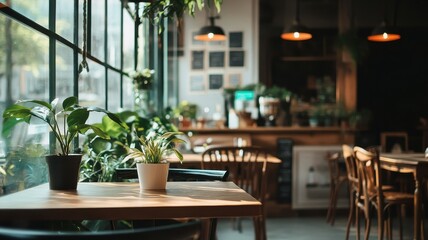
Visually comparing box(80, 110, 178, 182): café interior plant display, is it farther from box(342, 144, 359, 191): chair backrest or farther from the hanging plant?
box(342, 144, 359, 191): chair backrest

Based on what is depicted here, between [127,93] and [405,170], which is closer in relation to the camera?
[405,170]

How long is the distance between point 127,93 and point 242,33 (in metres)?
4.23

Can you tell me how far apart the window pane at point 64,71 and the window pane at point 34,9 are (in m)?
0.24

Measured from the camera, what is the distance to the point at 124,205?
1.67 metres

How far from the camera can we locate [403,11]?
31.3 ft

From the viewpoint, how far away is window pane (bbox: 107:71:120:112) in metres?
4.27

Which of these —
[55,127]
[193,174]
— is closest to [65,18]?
[55,127]

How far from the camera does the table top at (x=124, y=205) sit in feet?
5.26

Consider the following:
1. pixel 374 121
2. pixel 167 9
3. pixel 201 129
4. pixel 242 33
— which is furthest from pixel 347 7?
pixel 167 9

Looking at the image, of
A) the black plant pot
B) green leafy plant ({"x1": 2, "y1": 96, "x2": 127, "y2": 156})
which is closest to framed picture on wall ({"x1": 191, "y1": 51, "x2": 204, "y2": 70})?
green leafy plant ({"x1": 2, "y1": 96, "x2": 127, "y2": 156})

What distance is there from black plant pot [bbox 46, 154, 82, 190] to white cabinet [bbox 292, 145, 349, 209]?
464 centimetres

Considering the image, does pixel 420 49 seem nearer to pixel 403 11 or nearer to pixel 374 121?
pixel 403 11

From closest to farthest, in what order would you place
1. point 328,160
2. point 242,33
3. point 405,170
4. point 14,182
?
1. point 14,182
2. point 405,170
3. point 328,160
4. point 242,33

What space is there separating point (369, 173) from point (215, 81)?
515cm
